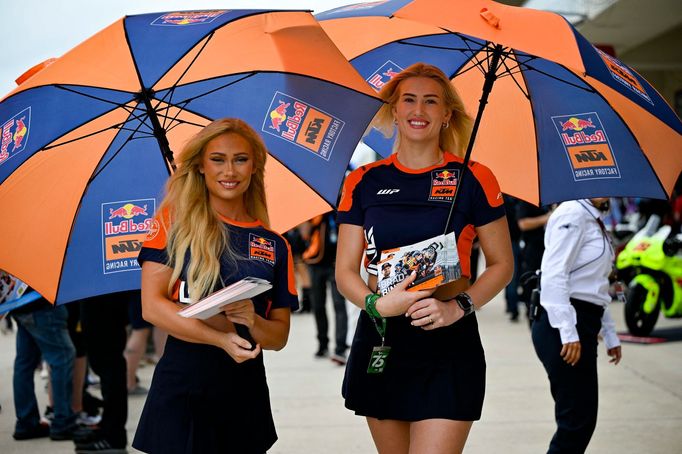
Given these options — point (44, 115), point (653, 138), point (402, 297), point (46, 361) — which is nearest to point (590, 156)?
point (653, 138)

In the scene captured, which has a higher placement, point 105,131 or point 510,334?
point 105,131

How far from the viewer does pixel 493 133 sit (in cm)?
461

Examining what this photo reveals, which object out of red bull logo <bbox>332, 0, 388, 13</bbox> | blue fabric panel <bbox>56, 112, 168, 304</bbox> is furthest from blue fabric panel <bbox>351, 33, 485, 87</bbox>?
blue fabric panel <bbox>56, 112, 168, 304</bbox>

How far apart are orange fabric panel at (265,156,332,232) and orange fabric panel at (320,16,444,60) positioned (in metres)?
0.76

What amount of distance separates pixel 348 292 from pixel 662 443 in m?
3.75

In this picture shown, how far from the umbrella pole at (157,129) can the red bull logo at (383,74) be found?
3.51 feet

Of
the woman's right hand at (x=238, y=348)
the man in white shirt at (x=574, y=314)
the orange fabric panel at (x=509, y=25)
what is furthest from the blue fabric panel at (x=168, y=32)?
the man in white shirt at (x=574, y=314)

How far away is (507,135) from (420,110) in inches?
38.5

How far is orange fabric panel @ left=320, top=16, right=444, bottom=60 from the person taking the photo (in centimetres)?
447

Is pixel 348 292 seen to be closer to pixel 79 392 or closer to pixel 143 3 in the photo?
pixel 143 3

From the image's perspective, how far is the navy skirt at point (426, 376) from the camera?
11.6 feet

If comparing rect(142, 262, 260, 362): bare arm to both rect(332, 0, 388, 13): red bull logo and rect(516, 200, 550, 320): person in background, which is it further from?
rect(516, 200, 550, 320): person in background

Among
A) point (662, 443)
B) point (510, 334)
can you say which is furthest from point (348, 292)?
point (510, 334)

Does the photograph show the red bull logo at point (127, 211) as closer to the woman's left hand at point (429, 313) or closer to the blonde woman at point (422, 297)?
the blonde woman at point (422, 297)
